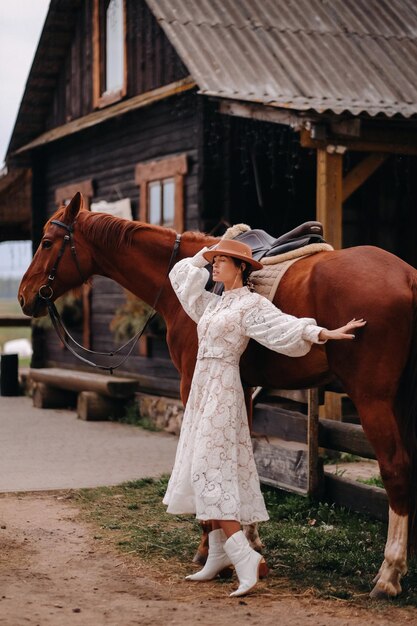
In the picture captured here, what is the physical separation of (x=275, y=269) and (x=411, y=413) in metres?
1.08

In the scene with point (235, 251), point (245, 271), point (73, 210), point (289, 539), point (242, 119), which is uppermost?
point (242, 119)

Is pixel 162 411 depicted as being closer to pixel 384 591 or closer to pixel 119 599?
pixel 119 599

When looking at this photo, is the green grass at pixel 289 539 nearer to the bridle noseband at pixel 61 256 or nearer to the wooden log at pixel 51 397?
the bridle noseband at pixel 61 256

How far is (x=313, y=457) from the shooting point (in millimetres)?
7020

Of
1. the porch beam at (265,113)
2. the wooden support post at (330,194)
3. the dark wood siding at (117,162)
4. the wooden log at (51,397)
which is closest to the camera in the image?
the porch beam at (265,113)

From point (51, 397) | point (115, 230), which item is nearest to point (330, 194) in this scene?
point (115, 230)

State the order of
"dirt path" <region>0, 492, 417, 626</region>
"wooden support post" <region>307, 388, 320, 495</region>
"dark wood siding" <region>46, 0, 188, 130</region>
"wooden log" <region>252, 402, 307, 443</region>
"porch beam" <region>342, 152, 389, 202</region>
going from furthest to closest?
"dark wood siding" <region>46, 0, 188, 130</region>
"porch beam" <region>342, 152, 389, 202</region>
"wooden log" <region>252, 402, 307, 443</region>
"wooden support post" <region>307, 388, 320, 495</region>
"dirt path" <region>0, 492, 417, 626</region>

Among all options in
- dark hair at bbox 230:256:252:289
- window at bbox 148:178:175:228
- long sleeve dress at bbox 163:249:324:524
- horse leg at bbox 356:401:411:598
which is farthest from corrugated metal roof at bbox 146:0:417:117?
horse leg at bbox 356:401:411:598

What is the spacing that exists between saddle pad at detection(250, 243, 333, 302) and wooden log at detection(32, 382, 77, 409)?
8.91 metres

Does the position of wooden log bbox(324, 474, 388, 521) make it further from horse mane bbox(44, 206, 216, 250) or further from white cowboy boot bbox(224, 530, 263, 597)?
horse mane bbox(44, 206, 216, 250)

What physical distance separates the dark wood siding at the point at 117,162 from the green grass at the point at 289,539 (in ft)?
16.9

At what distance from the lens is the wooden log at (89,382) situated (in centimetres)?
1238

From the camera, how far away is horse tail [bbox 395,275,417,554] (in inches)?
201

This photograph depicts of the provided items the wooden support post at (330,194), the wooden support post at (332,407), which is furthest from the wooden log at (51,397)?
the wooden support post at (330,194)
